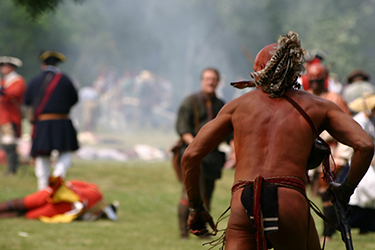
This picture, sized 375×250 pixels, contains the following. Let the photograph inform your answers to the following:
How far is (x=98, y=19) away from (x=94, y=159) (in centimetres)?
928

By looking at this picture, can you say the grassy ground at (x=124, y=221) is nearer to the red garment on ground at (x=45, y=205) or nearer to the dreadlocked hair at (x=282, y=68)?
the red garment on ground at (x=45, y=205)

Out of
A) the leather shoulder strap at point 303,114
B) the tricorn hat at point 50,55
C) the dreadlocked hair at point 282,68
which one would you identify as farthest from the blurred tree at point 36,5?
the tricorn hat at point 50,55

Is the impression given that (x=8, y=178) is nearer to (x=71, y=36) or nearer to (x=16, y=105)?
(x=16, y=105)

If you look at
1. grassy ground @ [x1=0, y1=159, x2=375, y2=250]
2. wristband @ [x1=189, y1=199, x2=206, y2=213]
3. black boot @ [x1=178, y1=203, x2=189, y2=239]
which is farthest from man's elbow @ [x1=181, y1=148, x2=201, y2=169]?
black boot @ [x1=178, y1=203, x2=189, y2=239]

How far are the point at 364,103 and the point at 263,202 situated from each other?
147 inches

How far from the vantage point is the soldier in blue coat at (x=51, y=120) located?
839cm

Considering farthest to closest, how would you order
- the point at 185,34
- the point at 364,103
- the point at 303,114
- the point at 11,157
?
the point at 185,34, the point at 11,157, the point at 364,103, the point at 303,114

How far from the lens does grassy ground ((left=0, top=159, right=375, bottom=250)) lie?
6.11 meters

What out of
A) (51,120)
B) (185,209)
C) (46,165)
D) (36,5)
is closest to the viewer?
(36,5)

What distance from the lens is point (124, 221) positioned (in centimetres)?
777

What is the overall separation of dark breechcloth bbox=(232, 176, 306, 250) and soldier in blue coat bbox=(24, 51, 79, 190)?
19.1 ft

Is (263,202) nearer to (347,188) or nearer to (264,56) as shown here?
(347,188)

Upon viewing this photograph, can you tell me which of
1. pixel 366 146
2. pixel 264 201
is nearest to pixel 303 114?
pixel 366 146

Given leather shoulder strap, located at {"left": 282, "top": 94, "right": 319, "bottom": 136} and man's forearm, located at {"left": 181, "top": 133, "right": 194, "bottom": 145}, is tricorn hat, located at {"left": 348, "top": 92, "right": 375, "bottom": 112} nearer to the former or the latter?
man's forearm, located at {"left": 181, "top": 133, "right": 194, "bottom": 145}
